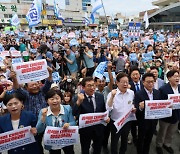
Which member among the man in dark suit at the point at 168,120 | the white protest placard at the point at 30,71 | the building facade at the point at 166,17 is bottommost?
the man in dark suit at the point at 168,120

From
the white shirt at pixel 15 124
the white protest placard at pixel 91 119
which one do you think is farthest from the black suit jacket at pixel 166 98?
the white shirt at pixel 15 124

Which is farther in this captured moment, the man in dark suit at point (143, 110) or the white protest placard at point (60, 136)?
the man in dark suit at point (143, 110)

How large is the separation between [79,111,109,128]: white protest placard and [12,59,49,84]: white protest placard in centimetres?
94

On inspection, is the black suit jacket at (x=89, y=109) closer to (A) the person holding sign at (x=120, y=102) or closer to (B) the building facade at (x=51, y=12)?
(A) the person holding sign at (x=120, y=102)

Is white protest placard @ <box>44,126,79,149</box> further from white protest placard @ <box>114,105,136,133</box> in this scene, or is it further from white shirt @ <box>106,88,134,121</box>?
white shirt @ <box>106,88,134,121</box>

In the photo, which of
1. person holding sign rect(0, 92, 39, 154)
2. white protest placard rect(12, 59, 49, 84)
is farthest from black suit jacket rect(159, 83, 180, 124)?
person holding sign rect(0, 92, 39, 154)

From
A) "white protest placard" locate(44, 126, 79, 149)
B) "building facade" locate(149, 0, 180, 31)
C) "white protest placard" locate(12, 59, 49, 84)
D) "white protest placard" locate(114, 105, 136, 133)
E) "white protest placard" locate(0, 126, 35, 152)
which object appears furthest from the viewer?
"building facade" locate(149, 0, 180, 31)

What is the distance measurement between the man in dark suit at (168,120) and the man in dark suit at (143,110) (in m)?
0.23

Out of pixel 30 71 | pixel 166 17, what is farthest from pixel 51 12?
pixel 30 71

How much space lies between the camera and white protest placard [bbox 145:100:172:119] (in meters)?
3.26

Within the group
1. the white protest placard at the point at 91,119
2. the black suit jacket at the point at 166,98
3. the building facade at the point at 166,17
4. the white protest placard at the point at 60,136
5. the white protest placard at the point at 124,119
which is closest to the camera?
the white protest placard at the point at 60,136

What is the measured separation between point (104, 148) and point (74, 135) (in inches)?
52.7

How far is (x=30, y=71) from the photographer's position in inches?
133

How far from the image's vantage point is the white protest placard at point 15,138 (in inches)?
103
